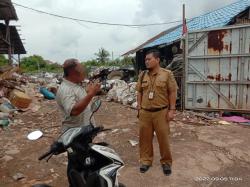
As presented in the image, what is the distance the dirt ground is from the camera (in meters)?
4.41

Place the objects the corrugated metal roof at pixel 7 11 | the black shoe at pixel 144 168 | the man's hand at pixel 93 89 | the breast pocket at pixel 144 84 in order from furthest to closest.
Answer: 1. the corrugated metal roof at pixel 7 11
2. the black shoe at pixel 144 168
3. the breast pocket at pixel 144 84
4. the man's hand at pixel 93 89

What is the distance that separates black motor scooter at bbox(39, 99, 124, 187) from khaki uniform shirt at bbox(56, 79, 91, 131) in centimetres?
38

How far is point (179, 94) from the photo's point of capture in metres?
9.41

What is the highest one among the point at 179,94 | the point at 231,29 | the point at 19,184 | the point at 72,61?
the point at 231,29

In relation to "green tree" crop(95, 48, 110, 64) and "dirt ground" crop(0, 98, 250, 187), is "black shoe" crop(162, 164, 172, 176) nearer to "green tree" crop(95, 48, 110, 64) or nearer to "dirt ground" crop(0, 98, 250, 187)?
"dirt ground" crop(0, 98, 250, 187)

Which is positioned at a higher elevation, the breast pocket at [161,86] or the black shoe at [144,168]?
the breast pocket at [161,86]

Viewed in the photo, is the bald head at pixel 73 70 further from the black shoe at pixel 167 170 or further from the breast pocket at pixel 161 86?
the black shoe at pixel 167 170

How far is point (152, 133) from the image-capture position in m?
4.54

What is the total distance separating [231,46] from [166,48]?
5262mm

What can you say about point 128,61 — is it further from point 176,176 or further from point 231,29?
point 176,176

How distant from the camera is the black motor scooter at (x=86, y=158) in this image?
2443 mm

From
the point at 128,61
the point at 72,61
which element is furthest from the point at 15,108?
the point at 128,61

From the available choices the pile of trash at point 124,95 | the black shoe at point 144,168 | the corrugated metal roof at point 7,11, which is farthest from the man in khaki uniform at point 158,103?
the corrugated metal roof at point 7,11
